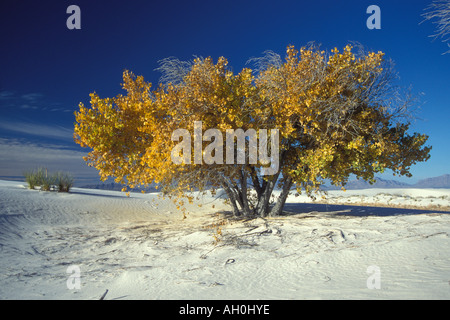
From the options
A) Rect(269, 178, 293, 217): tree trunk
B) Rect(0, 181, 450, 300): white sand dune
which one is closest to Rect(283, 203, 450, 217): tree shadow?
Rect(269, 178, 293, 217): tree trunk

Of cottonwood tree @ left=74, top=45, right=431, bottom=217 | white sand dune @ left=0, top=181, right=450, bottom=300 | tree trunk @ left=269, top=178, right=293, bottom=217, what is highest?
cottonwood tree @ left=74, top=45, right=431, bottom=217

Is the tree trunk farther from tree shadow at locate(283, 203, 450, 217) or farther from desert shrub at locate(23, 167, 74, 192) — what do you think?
desert shrub at locate(23, 167, 74, 192)

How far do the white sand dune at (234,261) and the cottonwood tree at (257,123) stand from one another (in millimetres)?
1661

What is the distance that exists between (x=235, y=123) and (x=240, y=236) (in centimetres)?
313

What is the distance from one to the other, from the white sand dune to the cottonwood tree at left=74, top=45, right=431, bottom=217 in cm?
166

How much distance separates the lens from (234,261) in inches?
218

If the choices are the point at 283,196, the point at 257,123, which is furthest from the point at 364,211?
the point at 257,123

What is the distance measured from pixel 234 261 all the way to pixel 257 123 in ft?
14.7

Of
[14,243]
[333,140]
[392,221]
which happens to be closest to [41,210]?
[14,243]

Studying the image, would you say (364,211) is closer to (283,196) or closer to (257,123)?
(283,196)

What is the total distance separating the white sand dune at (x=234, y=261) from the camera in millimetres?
4055

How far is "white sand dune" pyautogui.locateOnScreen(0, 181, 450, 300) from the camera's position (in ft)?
13.3

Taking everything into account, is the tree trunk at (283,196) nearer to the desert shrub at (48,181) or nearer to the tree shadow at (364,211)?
the tree shadow at (364,211)
